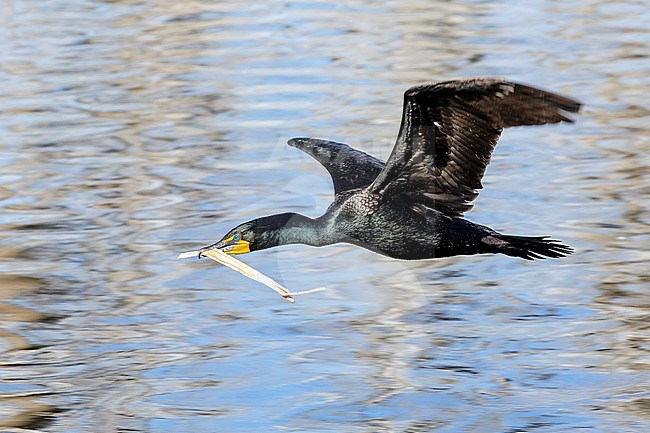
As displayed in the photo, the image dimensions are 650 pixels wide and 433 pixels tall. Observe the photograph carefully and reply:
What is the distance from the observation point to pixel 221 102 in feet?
43.4

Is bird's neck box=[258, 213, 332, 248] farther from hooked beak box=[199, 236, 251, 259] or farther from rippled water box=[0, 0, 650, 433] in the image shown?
rippled water box=[0, 0, 650, 433]

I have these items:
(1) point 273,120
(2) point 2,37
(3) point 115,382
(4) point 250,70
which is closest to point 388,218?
(3) point 115,382

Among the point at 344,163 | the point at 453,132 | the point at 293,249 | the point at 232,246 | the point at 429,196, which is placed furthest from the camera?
the point at 293,249

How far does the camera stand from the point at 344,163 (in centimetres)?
746

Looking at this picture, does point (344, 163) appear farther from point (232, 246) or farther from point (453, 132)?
point (453, 132)

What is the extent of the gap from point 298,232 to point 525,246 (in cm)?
113

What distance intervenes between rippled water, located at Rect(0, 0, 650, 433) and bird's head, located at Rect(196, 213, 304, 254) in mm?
768

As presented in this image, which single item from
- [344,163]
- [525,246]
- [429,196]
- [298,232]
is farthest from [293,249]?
[525,246]

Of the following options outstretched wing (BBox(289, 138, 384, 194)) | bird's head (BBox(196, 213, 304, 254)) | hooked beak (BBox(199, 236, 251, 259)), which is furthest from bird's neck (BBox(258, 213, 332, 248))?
outstretched wing (BBox(289, 138, 384, 194))

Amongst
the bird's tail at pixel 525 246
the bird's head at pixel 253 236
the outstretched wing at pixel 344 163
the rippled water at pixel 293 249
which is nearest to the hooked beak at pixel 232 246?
the bird's head at pixel 253 236

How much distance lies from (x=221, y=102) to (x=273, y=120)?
111 centimetres

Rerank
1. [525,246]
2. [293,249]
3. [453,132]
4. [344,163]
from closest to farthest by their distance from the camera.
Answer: [453,132] → [525,246] → [344,163] → [293,249]

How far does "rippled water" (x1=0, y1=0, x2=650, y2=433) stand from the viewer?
7086 mm

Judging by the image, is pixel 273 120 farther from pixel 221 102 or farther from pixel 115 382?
pixel 115 382
